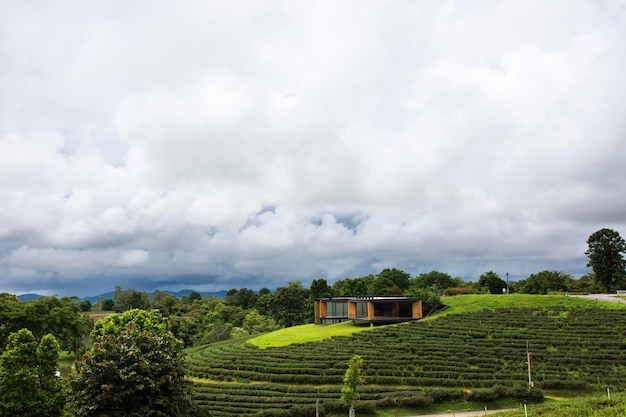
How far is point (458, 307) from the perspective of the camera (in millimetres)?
71562

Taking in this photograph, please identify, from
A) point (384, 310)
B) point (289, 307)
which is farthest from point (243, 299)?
point (384, 310)

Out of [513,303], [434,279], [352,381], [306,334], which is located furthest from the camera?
[434,279]

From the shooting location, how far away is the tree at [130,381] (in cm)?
2241

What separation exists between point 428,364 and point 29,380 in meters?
33.5

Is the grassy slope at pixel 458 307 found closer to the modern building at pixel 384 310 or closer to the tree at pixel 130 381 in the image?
the modern building at pixel 384 310

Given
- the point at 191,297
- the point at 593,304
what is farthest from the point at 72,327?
the point at 191,297

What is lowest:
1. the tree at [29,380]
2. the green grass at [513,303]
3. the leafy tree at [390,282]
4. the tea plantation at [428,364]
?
the tea plantation at [428,364]

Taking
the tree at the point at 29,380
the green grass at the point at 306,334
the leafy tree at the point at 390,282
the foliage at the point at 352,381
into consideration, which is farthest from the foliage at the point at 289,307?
the tree at the point at 29,380

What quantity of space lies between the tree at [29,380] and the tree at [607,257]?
85225mm

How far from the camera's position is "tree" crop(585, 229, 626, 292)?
269 feet

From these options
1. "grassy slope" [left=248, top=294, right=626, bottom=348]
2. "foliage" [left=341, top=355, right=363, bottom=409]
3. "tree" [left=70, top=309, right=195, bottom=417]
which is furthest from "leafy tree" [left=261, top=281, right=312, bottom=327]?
"tree" [left=70, top=309, right=195, bottom=417]

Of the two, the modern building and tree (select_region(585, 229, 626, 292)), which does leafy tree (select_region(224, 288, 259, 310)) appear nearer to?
the modern building

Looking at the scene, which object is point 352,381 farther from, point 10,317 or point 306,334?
point 10,317

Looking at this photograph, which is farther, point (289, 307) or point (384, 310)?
point (289, 307)
